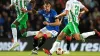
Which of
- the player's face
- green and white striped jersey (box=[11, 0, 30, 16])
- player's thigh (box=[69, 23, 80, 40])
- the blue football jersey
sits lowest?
player's thigh (box=[69, 23, 80, 40])

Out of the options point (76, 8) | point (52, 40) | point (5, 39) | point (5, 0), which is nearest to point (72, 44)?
point (52, 40)

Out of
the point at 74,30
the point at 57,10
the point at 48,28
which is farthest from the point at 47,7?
the point at 57,10

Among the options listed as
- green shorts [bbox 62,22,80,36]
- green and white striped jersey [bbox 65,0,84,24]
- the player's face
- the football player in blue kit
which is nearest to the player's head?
the player's face

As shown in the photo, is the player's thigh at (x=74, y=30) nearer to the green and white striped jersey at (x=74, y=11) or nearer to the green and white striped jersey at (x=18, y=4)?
the green and white striped jersey at (x=74, y=11)

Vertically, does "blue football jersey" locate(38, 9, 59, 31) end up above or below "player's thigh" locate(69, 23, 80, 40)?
above

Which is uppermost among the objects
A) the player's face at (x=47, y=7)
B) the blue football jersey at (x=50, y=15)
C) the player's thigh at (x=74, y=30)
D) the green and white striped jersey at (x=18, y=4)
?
the green and white striped jersey at (x=18, y=4)

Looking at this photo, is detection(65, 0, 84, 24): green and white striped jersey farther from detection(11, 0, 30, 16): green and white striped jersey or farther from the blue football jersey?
detection(11, 0, 30, 16): green and white striped jersey

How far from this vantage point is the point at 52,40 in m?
22.5

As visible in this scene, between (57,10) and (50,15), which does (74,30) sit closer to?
(50,15)

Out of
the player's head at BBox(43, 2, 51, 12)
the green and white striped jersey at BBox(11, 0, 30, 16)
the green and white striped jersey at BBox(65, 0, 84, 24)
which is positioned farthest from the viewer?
the green and white striped jersey at BBox(11, 0, 30, 16)

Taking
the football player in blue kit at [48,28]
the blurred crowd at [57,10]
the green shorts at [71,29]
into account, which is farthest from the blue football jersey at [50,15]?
the blurred crowd at [57,10]

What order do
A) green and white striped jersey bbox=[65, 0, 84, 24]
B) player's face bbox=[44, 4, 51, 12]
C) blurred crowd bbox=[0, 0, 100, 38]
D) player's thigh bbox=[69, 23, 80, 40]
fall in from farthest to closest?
blurred crowd bbox=[0, 0, 100, 38] → player's face bbox=[44, 4, 51, 12] → green and white striped jersey bbox=[65, 0, 84, 24] → player's thigh bbox=[69, 23, 80, 40]

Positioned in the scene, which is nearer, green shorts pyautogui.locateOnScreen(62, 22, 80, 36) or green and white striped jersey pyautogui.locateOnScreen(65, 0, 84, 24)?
green shorts pyautogui.locateOnScreen(62, 22, 80, 36)

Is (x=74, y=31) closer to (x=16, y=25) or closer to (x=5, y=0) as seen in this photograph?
(x=16, y=25)
